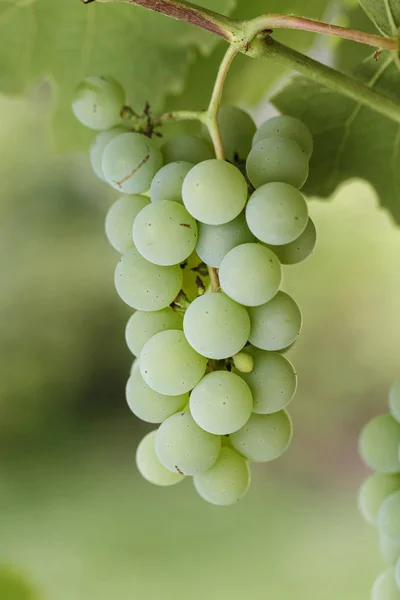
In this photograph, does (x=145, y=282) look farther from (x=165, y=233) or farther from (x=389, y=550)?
(x=389, y=550)

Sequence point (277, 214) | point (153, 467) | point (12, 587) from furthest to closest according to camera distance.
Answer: point (12, 587), point (153, 467), point (277, 214)

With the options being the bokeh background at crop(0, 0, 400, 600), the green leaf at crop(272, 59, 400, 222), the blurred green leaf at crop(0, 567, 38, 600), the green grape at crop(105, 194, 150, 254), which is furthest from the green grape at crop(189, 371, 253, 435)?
the bokeh background at crop(0, 0, 400, 600)

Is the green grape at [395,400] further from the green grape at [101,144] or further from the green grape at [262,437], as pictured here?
the green grape at [101,144]

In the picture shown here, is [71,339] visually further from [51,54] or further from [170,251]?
[170,251]

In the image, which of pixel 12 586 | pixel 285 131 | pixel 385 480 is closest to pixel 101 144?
pixel 285 131

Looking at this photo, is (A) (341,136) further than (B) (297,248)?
Yes

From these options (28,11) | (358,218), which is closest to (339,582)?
(358,218)

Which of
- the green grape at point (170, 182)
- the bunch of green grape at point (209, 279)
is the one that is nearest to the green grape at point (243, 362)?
the bunch of green grape at point (209, 279)

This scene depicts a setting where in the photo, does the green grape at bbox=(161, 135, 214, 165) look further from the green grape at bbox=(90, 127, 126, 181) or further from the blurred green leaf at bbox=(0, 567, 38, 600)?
the blurred green leaf at bbox=(0, 567, 38, 600)
